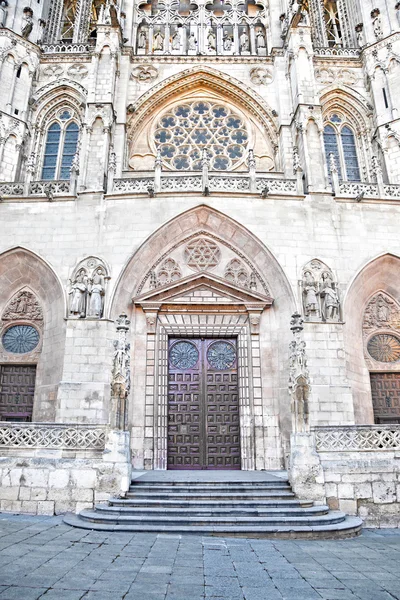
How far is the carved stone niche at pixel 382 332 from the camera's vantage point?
13.2 m

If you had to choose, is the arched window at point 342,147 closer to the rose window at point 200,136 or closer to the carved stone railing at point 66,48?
the rose window at point 200,136

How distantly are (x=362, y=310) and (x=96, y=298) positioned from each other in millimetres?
8299

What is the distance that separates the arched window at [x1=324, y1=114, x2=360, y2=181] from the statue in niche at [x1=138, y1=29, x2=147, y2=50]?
873 centimetres

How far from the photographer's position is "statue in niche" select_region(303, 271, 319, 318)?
1212 cm

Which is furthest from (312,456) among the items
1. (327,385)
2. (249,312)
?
(249,312)

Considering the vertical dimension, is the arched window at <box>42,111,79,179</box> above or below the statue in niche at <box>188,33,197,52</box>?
below

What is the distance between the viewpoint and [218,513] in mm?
7430

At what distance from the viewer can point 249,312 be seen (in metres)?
12.9

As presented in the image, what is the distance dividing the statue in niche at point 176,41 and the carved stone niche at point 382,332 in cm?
1351

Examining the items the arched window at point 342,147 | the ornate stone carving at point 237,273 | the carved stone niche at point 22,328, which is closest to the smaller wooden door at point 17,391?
the carved stone niche at point 22,328

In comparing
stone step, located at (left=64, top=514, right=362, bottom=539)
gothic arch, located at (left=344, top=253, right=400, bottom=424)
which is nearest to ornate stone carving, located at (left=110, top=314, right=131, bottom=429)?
stone step, located at (left=64, top=514, right=362, bottom=539)

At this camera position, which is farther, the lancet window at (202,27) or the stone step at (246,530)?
the lancet window at (202,27)

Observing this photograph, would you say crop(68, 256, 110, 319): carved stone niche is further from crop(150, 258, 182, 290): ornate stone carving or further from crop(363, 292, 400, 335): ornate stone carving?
crop(363, 292, 400, 335): ornate stone carving

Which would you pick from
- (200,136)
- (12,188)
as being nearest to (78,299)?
(12,188)
